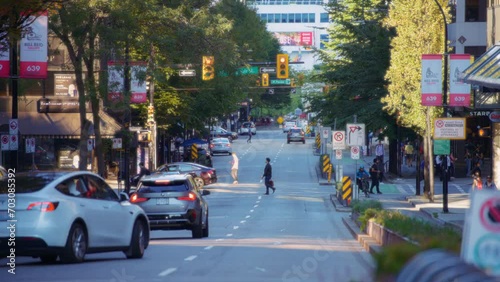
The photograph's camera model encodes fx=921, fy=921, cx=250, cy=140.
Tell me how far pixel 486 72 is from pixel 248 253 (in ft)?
46.2

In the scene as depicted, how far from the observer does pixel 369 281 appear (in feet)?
27.5

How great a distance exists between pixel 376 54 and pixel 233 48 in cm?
2051

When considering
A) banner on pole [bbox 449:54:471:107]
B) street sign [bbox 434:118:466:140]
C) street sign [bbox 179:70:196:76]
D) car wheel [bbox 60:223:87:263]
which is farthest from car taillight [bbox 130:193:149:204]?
street sign [bbox 179:70:196:76]

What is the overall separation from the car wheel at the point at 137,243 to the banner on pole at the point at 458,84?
21596 millimetres

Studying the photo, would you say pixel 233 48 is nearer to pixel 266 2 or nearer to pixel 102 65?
pixel 102 65

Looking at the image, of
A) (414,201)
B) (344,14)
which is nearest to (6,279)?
(414,201)

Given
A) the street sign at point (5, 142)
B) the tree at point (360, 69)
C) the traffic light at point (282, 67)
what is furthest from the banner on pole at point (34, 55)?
the tree at point (360, 69)

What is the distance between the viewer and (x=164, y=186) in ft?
78.8

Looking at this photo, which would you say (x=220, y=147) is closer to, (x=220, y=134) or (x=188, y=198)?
(x=220, y=134)

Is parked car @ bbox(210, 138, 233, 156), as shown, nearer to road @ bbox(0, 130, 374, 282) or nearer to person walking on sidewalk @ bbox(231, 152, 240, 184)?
person walking on sidewalk @ bbox(231, 152, 240, 184)

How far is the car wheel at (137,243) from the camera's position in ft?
55.4

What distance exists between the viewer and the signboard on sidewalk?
6516mm

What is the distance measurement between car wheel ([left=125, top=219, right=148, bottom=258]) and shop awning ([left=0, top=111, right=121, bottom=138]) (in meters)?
35.4

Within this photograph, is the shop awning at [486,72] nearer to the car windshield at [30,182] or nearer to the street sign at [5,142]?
the street sign at [5,142]
